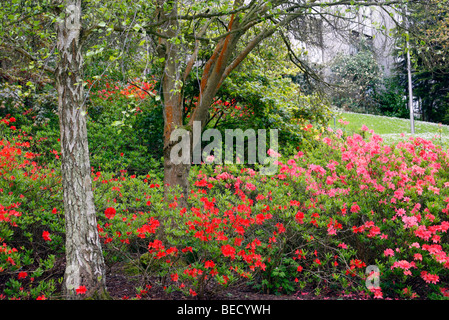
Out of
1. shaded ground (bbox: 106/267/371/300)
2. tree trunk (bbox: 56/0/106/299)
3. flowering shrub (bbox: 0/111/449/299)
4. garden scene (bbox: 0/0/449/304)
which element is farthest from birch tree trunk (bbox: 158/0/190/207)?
tree trunk (bbox: 56/0/106/299)

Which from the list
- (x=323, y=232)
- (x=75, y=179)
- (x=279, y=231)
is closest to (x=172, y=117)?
(x=75, y=179)

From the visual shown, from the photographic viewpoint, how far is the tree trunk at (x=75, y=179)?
285 cm

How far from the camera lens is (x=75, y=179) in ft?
9.45

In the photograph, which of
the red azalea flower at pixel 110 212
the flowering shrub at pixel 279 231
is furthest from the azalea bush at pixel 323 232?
the red azalea flower at pixel 110 212

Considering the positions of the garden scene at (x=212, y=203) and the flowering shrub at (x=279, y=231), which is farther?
the flowering shrub at (x=279, y=231)

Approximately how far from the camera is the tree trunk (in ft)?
9.36

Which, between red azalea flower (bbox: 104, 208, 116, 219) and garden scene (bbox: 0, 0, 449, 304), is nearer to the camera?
Result: garden scene (bbox: 0, 0, 449, 304)

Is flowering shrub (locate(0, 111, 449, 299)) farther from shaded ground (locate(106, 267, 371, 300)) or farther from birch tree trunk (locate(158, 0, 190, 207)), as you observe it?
birch tree trunk (locate(158, 0, 190, 207))

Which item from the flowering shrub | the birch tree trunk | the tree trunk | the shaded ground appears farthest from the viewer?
the birch tree trunk

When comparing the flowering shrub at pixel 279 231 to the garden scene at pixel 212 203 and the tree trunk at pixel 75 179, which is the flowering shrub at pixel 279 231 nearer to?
the garden scene at pixel 212 203

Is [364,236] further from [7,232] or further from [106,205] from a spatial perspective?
[7,232]

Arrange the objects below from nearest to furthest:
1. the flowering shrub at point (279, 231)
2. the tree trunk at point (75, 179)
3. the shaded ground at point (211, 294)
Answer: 1. the tree trunk at point (75, 179)
2. the flowering shrub at point (279, 231)
3. the shaded ground at point (211, 294)
